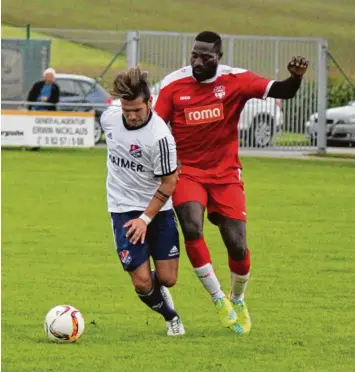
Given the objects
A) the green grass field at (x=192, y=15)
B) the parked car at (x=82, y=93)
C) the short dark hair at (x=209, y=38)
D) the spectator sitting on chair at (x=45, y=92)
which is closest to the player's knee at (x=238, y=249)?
the short dark hair at (x=209, y=38)

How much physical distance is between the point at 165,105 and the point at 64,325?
1.92 m

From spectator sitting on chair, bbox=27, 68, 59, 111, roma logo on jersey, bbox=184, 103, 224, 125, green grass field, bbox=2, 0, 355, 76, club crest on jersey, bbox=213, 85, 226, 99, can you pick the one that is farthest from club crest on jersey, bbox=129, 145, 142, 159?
green grass field, bbox=2, 0, 355, 76

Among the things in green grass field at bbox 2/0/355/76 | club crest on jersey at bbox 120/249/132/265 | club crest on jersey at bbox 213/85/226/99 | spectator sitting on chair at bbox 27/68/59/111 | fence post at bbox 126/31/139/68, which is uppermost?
green grass field at bbox 2/0/355/76

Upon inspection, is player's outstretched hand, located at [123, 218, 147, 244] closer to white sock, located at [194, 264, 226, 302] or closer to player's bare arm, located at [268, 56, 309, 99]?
white sock, located at [194, 264, 226, 302]

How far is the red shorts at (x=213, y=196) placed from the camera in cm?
1079

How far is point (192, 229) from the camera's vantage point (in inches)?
418

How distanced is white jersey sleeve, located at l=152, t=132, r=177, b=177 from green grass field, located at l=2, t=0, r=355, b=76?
52.7m

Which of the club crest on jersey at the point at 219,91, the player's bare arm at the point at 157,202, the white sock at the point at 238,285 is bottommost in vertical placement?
the white sock at the point at 238,285

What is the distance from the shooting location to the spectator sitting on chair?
3306 cm

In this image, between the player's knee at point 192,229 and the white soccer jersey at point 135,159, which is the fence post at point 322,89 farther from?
the white soccer jersey at point 135,159

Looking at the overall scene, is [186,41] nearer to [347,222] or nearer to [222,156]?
[347,222]

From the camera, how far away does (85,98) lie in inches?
1369

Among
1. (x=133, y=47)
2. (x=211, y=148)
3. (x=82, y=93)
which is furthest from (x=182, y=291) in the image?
(x=82, y=93)

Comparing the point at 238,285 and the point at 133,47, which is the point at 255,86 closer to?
the point at 238,285
